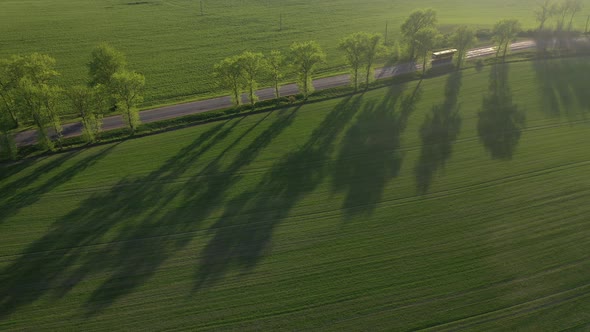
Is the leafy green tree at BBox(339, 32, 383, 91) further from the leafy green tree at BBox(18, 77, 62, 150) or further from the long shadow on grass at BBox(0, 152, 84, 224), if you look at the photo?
the leafy green tree at BBox(18, 77, 62, 150)

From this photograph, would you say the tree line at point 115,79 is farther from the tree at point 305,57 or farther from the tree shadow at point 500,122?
the tree shadow at point 500,122

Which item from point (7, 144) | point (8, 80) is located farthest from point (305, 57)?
point (8, 80)

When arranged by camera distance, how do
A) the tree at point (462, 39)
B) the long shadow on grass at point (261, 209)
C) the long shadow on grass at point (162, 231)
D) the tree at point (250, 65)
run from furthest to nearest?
the tree at point (462, 39)
the tree at point (250, 65)
the long shadow on grass at point (261, 209)
the long shadow on grass at point (162, 231)

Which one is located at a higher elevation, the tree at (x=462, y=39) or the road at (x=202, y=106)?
the tree at (x=462, y=39)

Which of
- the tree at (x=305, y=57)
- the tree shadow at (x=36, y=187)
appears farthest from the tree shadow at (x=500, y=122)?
the tree shadow at (x=36, y=187)

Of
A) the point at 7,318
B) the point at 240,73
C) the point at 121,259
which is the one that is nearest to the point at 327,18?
the point at 240,73
